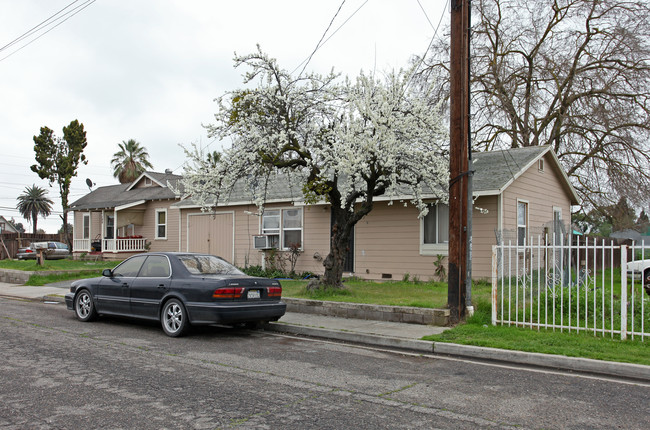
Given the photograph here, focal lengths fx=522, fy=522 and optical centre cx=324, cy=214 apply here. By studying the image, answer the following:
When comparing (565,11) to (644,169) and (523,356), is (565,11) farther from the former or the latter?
(523,356)

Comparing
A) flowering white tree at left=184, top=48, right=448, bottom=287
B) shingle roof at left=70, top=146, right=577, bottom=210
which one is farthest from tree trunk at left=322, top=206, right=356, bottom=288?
shingle roof at left=70, top=146, right=577, bottom=210

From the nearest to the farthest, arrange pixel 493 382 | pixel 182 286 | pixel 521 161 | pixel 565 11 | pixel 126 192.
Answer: pixel 493 382, pixel 182 286, pixel 521 161, pixel 565 11, pixel 126 192

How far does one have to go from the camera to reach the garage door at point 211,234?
22156mm

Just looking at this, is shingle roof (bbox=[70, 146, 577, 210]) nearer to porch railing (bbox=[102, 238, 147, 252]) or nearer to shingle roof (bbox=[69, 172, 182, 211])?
shingle roof (bbox=[69, 172, 182, 211])

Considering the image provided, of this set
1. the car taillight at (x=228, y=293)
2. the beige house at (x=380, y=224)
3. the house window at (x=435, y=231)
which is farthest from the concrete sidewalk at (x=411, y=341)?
the house window at (x=435, y=231)

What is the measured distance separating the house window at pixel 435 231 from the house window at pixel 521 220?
2405mm

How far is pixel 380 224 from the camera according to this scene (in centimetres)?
1753

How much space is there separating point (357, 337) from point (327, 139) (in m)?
5.66

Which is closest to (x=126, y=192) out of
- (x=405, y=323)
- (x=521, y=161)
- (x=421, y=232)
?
(x=421, y=232)

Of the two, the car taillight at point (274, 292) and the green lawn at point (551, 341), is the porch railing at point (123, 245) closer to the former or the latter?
the car taillight at point (274, 292)

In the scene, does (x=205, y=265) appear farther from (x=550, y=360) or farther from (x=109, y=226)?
(x=109, y=226)

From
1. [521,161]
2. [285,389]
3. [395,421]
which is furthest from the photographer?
[521,161]

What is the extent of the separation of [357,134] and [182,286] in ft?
18.2

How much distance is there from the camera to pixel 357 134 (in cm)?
1228
